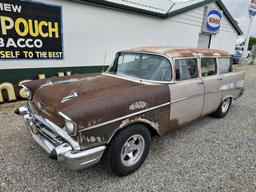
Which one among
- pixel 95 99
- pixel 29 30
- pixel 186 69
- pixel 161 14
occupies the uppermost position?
pixel 161 14

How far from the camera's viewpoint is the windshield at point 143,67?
2896 mm

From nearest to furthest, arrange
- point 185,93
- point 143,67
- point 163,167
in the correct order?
1. point 163,167
2. point 185,93
3. point 143,67

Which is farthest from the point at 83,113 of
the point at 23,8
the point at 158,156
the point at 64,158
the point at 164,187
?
the point at 23,8

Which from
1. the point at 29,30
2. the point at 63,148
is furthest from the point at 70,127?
the point at 29,30

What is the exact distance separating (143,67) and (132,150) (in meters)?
1.43

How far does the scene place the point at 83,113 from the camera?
1.90 meters

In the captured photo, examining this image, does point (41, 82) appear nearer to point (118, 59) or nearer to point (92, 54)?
point (118, 59)

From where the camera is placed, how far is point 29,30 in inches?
206

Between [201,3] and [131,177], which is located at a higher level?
[201,3]

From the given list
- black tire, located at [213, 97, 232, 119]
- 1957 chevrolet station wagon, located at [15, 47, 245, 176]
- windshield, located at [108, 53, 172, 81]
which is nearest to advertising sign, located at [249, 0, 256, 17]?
black tire, located at [213, 97, 232, 119]

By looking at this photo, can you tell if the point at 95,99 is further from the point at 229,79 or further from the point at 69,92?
the point at 229,79

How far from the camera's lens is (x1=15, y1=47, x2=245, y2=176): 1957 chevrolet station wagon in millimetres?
1969

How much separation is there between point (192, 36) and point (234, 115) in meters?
7.40

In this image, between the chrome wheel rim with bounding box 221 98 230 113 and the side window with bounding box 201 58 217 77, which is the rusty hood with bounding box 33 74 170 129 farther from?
the chrome wheel rim with bounding box 221 98 230 113
